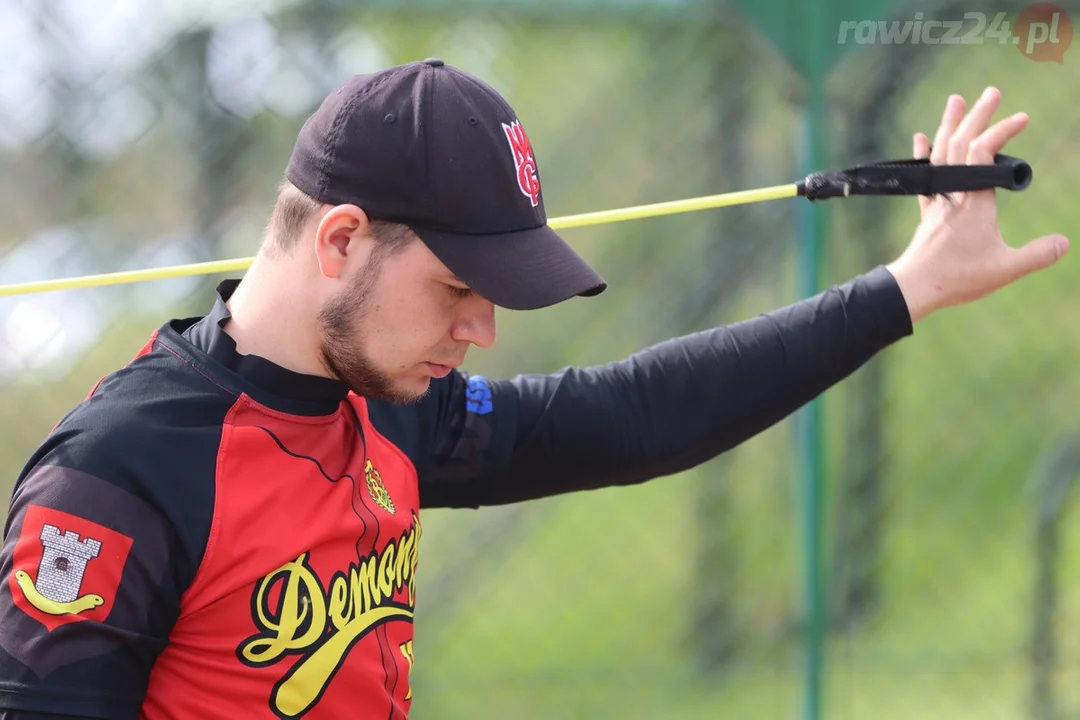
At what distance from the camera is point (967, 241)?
1637 millimetres

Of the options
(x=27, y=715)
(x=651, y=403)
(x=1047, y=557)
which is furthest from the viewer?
(x=1047, y=557)

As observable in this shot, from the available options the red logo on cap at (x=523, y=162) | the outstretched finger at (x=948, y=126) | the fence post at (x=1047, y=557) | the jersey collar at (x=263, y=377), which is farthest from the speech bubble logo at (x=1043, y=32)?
the jersey collar at (x=263, y=377)

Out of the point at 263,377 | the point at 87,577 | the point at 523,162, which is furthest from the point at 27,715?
the point at 523,162

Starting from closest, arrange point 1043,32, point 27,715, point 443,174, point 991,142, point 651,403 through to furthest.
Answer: point 27,715, point 443,174, point 991,142, point 651,403, point 1043,32

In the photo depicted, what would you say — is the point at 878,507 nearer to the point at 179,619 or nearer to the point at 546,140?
the point at 546,140

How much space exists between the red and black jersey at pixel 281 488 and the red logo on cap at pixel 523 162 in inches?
13.3

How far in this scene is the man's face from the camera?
4.33 feet

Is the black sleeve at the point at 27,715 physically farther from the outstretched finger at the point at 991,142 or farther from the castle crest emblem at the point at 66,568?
the outstretched finger at the point at 991,142

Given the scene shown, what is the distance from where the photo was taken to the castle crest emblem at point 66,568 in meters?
1.17

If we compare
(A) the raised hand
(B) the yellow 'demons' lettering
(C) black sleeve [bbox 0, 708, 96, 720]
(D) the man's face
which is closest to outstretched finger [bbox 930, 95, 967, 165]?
(A) the raised hand

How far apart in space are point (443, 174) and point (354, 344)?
9.0 inches

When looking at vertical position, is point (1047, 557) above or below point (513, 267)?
below

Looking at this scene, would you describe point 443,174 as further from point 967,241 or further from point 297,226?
point 967,241

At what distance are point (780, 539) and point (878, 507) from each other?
1.09 ft
